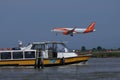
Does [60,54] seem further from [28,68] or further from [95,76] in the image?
[95,76]

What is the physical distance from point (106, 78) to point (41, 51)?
17793 millimetres

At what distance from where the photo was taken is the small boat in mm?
67938

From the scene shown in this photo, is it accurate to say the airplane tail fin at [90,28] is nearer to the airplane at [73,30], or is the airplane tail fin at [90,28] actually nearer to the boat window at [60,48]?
the airplane at [73,30]

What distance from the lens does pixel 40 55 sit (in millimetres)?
66875

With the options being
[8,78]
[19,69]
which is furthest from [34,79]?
[19,69]

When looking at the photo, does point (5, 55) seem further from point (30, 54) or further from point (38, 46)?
point (38, 46)

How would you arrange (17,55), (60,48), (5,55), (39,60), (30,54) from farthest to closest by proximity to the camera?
1. (60,48)
2. (5,55)
3. (17,55)
4. (30,54)
5. (39,60)

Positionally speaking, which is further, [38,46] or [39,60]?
[38,46]

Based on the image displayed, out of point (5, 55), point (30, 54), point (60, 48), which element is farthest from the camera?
point (60, 48)

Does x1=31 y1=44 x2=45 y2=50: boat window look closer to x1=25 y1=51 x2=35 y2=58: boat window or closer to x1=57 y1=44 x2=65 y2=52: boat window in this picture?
x1=25 y1=51 x2=35 y2=58: boat window

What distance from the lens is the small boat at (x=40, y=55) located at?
223 feet

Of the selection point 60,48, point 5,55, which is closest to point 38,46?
point 60,48

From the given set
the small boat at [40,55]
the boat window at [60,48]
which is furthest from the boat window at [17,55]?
the boat window at [60,48]

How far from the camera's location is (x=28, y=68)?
67750 millimetres
